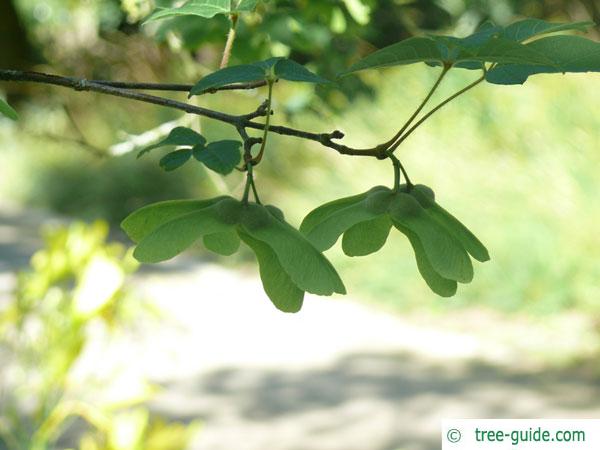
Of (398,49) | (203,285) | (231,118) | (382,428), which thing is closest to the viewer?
(398,49)

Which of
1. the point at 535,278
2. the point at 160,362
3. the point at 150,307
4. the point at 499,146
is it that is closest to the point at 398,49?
the point at 150,307

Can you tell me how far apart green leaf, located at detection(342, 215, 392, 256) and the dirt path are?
8.55 feet

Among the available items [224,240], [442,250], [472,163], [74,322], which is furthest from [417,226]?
[472,163]

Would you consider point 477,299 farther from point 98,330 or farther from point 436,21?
point 436,21

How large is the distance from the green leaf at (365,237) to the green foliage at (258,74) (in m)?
0.12

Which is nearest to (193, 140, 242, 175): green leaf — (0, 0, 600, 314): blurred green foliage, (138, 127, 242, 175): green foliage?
(138, 127, 242, 175): green foliage

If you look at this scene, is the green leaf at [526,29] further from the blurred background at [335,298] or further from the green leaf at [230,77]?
the blurred background at [335,298]

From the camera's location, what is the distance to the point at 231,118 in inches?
26.5

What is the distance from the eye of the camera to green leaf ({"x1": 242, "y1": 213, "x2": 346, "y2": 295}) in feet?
1.88

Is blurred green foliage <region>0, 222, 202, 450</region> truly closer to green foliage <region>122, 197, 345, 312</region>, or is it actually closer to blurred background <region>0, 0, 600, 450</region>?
blurred background <region>0, 0, 600, 450</region>

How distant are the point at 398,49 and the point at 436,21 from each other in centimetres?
732

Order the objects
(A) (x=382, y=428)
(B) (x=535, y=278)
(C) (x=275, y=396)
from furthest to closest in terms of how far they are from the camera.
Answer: (B) (x=535, y=278)
(C) (x=275, y=396)
(A) (x=382, y=428)

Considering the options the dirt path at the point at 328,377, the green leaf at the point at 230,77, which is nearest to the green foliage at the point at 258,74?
the green leaf at the point at 230,77

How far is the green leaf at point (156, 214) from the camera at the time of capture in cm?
62
